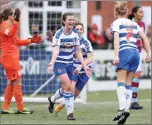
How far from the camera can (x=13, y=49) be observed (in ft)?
42.5

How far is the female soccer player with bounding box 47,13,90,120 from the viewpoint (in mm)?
11875

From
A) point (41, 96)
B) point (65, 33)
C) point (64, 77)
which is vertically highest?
point (65, 33)

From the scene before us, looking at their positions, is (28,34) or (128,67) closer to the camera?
(128,67)

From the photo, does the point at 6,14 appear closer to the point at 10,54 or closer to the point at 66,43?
the point at 10,54

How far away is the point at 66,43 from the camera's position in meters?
12.0

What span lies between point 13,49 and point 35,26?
16.9 feet

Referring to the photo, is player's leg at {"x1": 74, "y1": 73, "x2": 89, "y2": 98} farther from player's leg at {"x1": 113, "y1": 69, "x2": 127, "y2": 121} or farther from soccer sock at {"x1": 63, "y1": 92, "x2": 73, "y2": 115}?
player's leg at {"x1": 113, "y1": 69, "x2": 127, "y2": 121}

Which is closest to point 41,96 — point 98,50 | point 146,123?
point 98,50

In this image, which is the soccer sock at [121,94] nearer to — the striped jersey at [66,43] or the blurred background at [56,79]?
the blurred background at [56,79]

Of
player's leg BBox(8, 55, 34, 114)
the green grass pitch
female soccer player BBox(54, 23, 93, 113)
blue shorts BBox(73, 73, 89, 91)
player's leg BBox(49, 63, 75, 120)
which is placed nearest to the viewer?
the green grass pitch

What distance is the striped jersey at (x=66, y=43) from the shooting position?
11.9 metres

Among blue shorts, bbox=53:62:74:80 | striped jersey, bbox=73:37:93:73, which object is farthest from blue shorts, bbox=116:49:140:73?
striped jersey, bbox=73:37:93:73

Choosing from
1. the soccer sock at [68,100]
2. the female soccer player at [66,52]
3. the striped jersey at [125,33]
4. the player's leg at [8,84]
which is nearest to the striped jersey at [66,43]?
the female soccer player at [66,52]

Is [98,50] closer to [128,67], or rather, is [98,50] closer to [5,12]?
[5,12]
